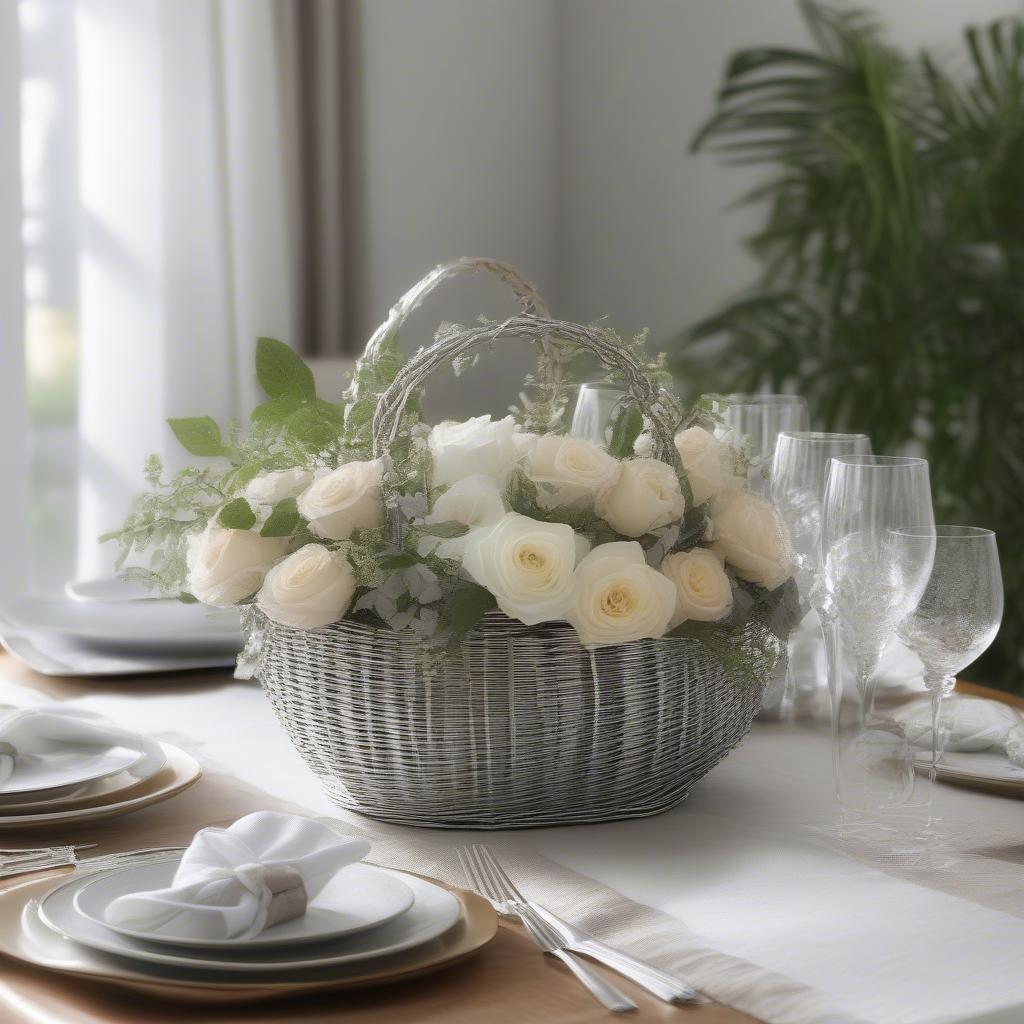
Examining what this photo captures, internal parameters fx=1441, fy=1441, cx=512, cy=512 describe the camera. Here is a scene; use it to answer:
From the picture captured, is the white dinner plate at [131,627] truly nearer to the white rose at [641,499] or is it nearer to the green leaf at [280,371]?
the green leaf at [280,371]

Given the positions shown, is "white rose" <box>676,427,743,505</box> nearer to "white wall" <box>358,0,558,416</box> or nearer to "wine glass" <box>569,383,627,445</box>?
"wine glass" <box>569,383,627,445</box>

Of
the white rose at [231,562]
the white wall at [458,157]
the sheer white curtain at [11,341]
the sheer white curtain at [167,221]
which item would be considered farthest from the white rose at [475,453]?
the white wall at [458,157]

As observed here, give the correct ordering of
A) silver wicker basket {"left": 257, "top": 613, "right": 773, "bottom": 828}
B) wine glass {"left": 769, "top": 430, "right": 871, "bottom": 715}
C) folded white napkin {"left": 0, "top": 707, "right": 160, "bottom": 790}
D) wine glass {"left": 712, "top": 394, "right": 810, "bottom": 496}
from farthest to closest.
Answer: wine glass {"left": 712, "top": 394, "right": 810, "bottom": 496}
wine glass {"left": 769, "top": 430, "right": 871, "bottom": 715}
folded white napkin {"left": 0, "top": 707, "right": 160, "bottom": 790}
silver wicker basket {"left": 257, "top": 613, "right": 773, "bottom": 828}

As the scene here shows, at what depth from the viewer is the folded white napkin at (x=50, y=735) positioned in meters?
1.04

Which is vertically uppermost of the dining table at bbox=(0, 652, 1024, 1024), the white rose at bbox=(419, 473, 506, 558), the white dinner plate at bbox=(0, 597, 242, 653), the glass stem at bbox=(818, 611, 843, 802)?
the white rose at bbox=(419, 473, 506, 558)

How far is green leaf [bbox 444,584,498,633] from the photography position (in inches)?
35.3

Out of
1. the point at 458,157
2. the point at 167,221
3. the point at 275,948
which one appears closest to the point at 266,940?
the point at 275,948

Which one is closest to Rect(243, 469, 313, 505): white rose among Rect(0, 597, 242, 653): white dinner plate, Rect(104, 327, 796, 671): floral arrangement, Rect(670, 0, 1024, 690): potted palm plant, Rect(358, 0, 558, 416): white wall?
Rect(104, 327, 796, 671): floral arrangement

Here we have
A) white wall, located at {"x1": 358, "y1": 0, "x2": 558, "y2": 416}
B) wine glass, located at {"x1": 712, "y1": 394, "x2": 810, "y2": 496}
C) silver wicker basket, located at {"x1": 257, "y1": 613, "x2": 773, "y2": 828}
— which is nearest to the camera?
silver wicker basket, located at {"x1": 257, "y1": 613, "x2": 773, "y2": 828}

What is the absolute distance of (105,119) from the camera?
330cm

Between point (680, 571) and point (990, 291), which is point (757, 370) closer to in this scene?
point (990, 291)

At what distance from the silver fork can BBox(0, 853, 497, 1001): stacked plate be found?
3 cm

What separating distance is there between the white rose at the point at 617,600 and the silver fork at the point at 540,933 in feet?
0.50

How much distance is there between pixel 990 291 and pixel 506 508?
224cm
